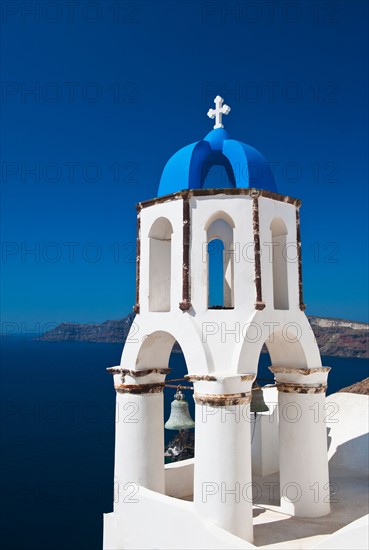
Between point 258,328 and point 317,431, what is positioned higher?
point 258,328

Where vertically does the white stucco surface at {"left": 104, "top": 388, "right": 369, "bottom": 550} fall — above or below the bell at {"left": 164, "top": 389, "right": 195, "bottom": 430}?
below

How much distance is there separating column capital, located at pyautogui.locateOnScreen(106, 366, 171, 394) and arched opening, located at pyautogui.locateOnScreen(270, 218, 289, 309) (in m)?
2.87

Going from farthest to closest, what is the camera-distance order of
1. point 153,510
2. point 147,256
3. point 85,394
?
point 85,394 < point 147,256 < point 153,510

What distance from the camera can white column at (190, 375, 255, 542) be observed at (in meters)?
7.62

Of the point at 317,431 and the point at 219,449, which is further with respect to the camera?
the point at 317,431

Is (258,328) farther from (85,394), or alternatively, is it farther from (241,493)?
(85,394)

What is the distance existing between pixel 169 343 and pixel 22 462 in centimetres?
3415

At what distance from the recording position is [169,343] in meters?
9.97

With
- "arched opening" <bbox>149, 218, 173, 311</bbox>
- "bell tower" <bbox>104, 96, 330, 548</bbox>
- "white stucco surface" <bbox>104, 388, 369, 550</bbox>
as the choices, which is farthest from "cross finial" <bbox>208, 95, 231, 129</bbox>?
"white stucco surface" <bbox>104, 388, 369, 550</bbox>

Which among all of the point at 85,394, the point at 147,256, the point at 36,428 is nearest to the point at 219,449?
the point at 147,256

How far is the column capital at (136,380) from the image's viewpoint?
9477 millimetres

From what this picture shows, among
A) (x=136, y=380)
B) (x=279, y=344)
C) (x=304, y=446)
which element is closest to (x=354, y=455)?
(x=304, y=446)

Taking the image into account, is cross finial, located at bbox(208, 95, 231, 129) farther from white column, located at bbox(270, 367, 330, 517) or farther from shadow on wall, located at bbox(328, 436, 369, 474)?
shadow on wall, located at bbox(328, 436, 369, 474)

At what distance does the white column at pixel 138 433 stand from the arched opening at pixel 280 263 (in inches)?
113
